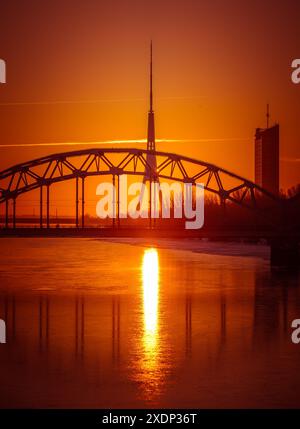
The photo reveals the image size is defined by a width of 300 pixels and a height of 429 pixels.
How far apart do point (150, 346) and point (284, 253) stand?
57.8 meters

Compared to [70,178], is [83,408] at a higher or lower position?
lower

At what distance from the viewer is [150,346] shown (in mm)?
28594

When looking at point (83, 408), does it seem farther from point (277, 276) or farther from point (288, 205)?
point (288, 205)

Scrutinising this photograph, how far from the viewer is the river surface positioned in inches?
803

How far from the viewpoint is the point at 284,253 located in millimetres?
84562

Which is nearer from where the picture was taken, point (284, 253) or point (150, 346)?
point (150, 346)

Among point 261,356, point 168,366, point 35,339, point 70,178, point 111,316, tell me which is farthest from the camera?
point 70,178

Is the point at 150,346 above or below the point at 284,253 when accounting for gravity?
below

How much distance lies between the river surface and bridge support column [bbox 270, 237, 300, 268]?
2628cm

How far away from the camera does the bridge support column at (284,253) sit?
8381 centimetres

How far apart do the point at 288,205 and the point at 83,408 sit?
7996cm
